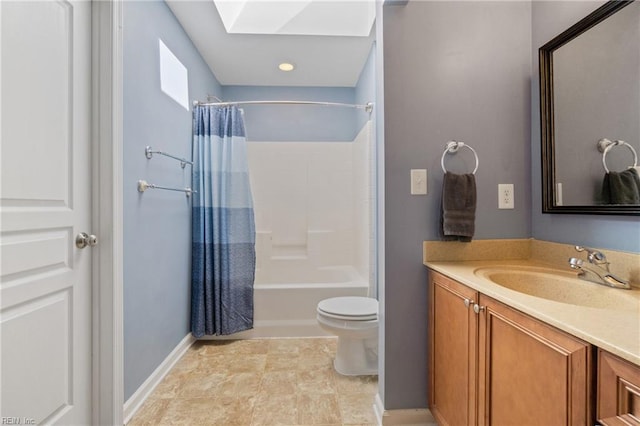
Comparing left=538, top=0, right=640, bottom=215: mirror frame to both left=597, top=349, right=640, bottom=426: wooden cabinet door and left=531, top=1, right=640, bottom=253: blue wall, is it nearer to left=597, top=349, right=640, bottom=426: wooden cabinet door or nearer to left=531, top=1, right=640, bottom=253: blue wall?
left=531, top=1, right=640, bottom=253: blue wall

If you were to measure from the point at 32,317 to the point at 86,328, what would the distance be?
301 millimetres

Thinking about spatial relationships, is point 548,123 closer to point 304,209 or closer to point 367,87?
point 367,87

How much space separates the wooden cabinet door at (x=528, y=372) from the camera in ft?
2.31

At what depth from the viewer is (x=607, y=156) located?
1.20 m

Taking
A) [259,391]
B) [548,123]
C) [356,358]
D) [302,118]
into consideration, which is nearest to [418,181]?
[548,123]

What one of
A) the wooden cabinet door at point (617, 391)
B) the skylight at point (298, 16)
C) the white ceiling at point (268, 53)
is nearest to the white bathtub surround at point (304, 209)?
the white ceiling at point (268, 53)

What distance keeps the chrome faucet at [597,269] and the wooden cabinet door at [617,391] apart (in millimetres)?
577

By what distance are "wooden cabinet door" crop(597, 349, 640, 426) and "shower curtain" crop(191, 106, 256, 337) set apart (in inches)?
91.6

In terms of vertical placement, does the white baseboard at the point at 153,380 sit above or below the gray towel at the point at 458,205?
below

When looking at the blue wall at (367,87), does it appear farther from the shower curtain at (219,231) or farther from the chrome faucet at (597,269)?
the chrome faucet at (597,269)

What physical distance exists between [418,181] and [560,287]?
2.33 feet

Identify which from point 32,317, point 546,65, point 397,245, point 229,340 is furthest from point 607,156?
point 229,340

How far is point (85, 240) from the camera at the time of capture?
135 cm

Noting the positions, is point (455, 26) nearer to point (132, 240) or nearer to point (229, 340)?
point (132, 240)
